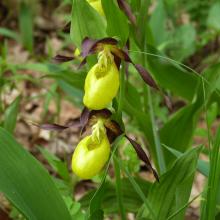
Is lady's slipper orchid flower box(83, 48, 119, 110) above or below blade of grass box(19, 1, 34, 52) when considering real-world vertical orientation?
above

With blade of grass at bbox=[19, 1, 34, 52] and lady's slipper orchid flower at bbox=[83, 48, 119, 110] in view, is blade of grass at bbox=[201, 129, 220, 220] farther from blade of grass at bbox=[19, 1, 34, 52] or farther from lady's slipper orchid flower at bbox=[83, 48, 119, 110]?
blade of grass at bbox=[19, 1, 34, 52]

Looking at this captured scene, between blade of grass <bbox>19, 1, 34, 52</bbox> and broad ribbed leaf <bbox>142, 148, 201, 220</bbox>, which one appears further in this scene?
blade of grass <bbox>19, 1, 34, 52</bbox>

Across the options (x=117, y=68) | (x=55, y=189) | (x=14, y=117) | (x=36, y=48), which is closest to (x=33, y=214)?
(x=55, y=189)

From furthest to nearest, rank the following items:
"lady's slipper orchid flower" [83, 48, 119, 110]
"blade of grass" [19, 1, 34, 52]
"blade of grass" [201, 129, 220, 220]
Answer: "blade of grass" [19, 1, 34, 52] < "lady's slipper orchid flower" [83, 48, 119, 110] < "blade of grass" [201, 129, 220, 220]

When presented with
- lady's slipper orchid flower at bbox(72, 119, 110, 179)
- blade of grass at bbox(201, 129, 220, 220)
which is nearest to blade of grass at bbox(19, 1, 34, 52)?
lady's slipper orchid flower at bbox(72, 119, 110, 179)

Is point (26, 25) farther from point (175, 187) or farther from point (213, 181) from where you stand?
point (213, 181)

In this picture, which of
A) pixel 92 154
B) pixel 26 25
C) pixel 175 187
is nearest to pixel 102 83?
pixel 92 154

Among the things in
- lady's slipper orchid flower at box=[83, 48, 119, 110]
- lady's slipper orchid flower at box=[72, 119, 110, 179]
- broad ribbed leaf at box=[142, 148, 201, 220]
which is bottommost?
broad ribbed leaf at box=[142, 148, 201, 220]

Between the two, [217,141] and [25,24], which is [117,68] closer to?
[217,141]

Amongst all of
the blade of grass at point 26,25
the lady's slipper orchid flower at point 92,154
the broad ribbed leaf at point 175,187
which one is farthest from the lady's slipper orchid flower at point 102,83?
the blade of grass at point 26,25

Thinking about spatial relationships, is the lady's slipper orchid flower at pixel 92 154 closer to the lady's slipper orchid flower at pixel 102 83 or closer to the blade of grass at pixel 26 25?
the lady's slipper orchid flower at pixel 102 83
